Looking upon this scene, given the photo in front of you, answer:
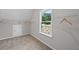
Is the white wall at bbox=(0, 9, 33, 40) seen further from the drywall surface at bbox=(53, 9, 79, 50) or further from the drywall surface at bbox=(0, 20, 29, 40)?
the drywall surface at bbox=(53, 9, 79, 50)

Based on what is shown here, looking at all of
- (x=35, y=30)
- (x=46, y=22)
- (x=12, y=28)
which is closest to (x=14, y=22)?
(x=12, y=28)

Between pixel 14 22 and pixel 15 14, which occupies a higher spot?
pixel 15 14

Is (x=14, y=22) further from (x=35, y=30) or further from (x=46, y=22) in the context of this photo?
(x=46, y=22)

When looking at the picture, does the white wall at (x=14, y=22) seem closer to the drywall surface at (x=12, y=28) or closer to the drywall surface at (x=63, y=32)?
the drywall surface at (x=12, y=28)

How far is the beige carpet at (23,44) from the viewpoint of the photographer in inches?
55.7

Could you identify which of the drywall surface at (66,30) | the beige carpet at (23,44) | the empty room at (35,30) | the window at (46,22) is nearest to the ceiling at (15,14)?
the empty room at (35,30)

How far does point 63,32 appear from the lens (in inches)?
55.5

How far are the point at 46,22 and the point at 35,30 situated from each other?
0.20 m

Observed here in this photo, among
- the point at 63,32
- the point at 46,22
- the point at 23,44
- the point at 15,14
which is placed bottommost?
the point at 23,44

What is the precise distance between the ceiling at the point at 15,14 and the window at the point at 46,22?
0.19 meters

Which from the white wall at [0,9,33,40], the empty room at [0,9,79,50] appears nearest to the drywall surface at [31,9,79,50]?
the empty room at [0,9,79,50]

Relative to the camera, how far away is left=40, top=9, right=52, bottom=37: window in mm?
1450
